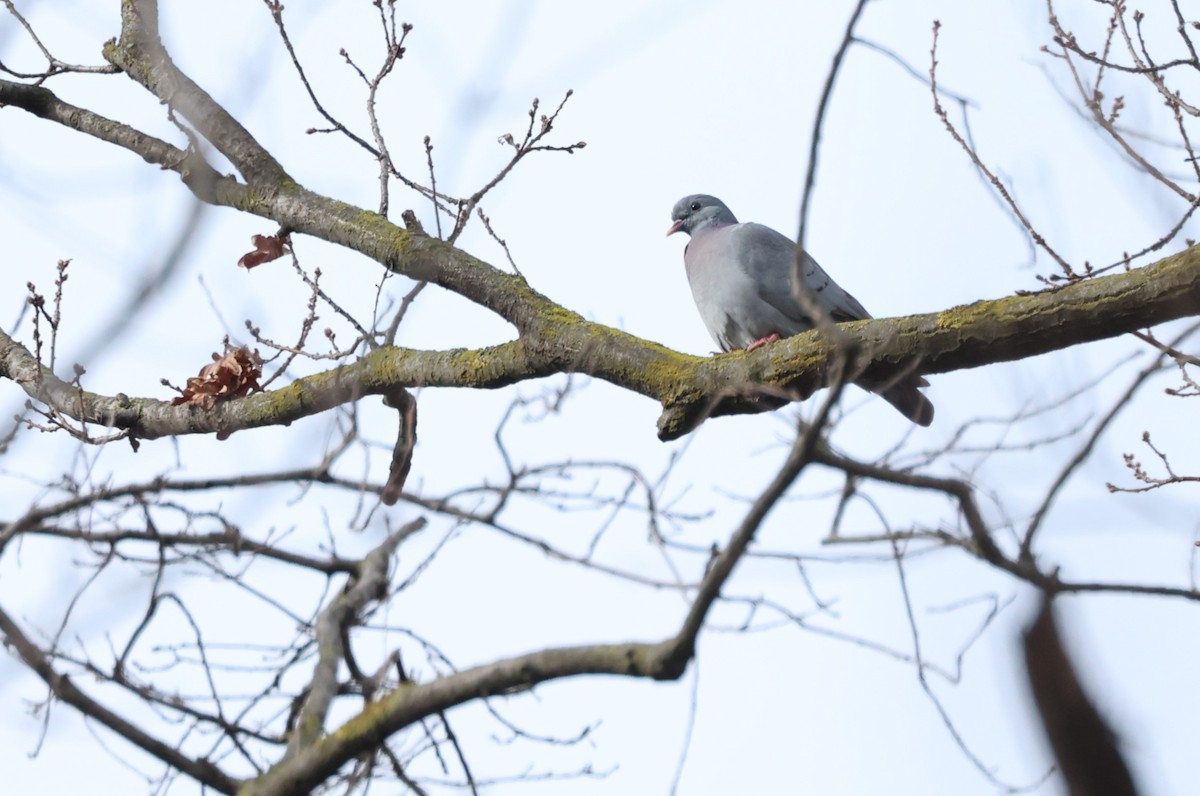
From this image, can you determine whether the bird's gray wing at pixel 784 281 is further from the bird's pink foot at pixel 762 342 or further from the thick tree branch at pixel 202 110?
the thick tree branch at pixel 202 110

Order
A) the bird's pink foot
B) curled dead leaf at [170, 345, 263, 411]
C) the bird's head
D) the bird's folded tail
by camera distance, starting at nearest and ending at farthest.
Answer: the bird's pink foot < curled dead leaf at [170, 345, 263, 411] < the bird's folded tail < the bird's head

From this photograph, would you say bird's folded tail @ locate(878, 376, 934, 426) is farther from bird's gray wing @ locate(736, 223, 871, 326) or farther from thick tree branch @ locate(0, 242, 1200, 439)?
thick tree branch @ locate(0, 242, 1200, 439)

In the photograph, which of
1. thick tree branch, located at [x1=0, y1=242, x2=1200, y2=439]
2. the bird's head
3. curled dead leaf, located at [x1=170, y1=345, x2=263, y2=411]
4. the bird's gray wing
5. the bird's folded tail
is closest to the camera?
thick tree branch, located at [x1=0, y1=242, x2=1200, y2=439]

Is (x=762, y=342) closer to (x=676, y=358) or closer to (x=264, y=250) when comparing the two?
(x=676, y=358)

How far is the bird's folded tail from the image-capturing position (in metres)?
4.27

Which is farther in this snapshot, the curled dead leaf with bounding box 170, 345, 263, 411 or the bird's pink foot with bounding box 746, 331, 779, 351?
the curled dead leaf with bounding box 170, 345, 263, 411

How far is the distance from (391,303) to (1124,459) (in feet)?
8.00

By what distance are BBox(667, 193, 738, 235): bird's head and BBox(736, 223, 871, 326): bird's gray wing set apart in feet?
3.50

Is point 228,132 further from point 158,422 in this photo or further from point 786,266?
point 786,266

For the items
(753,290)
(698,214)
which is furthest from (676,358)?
(698,214)

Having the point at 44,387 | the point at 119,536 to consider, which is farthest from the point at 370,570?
the point at 44,387


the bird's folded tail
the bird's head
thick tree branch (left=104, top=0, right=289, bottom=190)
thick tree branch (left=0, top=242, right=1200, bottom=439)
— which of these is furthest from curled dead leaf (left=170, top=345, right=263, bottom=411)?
the bird's head

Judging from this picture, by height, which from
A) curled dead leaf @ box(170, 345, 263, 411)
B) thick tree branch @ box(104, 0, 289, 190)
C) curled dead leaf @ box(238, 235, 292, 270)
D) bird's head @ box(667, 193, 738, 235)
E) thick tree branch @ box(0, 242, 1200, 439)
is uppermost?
bird's head @ box(667, 193, 738, 235)

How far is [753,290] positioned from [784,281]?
15 centimetres
